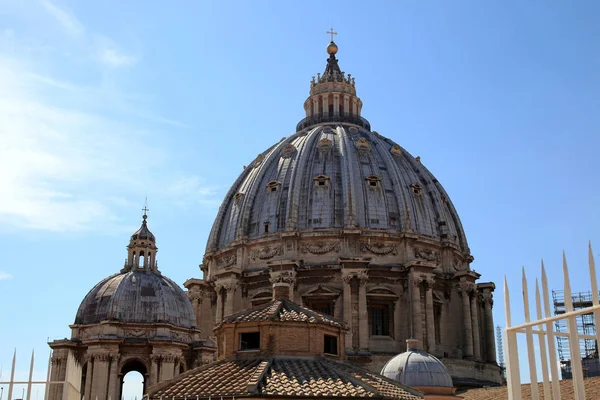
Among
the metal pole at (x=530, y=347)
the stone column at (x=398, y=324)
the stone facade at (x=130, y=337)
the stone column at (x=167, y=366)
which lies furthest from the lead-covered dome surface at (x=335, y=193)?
the metal pole at (x=530, y=347)

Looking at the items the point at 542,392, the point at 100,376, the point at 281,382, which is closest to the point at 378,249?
the point at 100,376

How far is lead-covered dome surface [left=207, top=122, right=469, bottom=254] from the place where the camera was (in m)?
54.8

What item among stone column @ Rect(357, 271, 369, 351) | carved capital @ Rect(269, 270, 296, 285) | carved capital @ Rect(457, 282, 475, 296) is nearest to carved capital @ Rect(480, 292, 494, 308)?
carved capital @ Rect(457, 282, 475, 296)

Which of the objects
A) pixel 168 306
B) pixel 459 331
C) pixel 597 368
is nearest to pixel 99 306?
pixel 168 306

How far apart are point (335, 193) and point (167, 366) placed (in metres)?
19.5

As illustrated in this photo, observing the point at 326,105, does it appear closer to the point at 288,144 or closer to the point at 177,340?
the point at 288,144

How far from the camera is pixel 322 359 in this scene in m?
26.2

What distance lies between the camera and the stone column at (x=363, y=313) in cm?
4869

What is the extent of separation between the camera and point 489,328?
5853cm

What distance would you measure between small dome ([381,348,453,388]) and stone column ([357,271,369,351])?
420 inches

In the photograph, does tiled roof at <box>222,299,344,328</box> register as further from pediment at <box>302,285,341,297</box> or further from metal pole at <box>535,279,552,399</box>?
pediment at <box>302,285,341,297</box>

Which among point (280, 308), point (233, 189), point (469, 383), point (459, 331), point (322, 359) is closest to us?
point (322, 359)

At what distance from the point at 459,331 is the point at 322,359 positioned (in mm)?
31040

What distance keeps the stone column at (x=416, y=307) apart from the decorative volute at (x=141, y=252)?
17.6 metres
